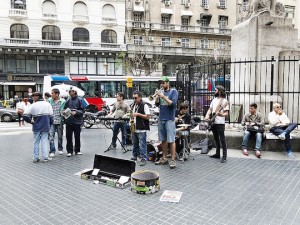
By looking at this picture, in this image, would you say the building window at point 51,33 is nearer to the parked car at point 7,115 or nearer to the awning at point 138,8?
the awning at point 138,8

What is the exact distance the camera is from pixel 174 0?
149 feet

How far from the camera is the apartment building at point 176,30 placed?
1662 inches

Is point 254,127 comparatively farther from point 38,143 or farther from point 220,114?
point 38,143

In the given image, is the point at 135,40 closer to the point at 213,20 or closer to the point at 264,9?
the point at 213,20

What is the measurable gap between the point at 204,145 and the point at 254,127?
1.53 meters

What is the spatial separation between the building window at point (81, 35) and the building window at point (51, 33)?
7.21ft

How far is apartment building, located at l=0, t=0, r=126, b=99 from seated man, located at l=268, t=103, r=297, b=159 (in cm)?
3094

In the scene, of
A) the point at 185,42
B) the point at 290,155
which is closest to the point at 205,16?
the point at 185,42

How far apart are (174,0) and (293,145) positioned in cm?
4129

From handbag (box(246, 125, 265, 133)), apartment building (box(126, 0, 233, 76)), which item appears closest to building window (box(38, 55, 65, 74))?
apartment building (box(126, 0, 233, 76))

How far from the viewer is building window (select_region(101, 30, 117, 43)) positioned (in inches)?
1623

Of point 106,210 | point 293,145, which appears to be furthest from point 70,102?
point 293,145

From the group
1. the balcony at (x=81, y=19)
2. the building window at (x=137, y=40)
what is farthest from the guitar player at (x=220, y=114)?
the building window at (x=137, y=40)

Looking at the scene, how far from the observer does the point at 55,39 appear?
3891 centimetres
